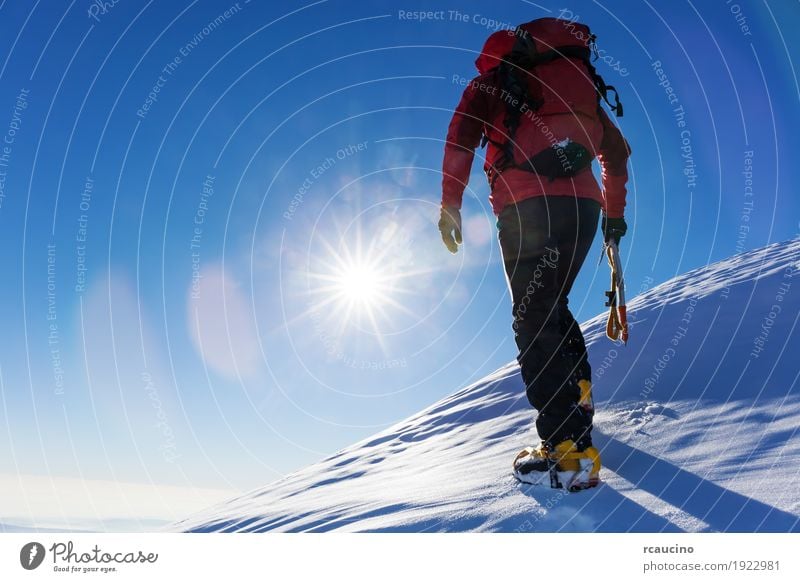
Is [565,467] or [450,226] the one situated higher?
[450,226]

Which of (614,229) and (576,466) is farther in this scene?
(614,229)

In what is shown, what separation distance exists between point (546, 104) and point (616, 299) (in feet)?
4.65

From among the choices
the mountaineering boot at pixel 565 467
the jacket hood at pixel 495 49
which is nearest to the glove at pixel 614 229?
the jacket hood at pixel 495 49

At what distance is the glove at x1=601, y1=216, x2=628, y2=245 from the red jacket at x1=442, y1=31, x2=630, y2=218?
48cm

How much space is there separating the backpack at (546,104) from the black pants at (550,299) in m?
0.27

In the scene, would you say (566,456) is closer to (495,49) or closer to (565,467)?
(565,467)

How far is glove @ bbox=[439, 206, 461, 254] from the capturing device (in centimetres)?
318

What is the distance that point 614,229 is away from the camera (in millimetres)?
3656

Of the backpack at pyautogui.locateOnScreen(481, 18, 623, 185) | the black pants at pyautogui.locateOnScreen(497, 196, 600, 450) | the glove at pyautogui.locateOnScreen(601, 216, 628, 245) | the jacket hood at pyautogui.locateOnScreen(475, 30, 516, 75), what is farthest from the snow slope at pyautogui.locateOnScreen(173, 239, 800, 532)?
the jacket hood at pyautogui.locateOnScreen(475, 30, 516, 75)

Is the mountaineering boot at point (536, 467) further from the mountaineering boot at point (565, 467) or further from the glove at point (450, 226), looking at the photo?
the glove at point (450, 226)

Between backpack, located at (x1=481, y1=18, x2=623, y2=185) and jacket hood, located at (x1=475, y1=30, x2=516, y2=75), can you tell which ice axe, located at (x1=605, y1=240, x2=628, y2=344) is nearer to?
backpack, located at (x1=481, y1=18, x2=623, y2=185)

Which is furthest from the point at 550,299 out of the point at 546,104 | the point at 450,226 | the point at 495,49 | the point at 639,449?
the point at 495,49

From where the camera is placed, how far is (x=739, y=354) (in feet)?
13.0
